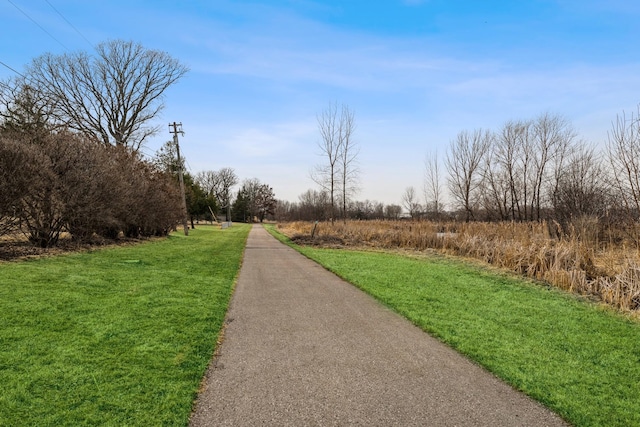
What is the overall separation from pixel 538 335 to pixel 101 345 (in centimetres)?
555

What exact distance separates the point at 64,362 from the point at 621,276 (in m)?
9.47

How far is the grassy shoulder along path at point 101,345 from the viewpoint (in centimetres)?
276

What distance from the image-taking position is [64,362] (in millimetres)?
3500

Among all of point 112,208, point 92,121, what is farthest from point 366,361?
point 92,121

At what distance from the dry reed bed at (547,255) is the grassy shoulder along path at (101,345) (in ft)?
24.5

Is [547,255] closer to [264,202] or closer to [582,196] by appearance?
[582,196]

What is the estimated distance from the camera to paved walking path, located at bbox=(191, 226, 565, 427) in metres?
2.85

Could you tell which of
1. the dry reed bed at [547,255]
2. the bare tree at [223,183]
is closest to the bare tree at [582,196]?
the dry reed bed at [547,255]

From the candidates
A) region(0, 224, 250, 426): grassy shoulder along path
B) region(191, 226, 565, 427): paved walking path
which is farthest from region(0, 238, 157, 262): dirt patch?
region(191, 226, 565, 427): paved walking path

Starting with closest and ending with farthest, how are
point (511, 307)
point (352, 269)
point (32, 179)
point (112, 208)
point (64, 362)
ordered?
point (64, 362), point (511, 307), point (32, 179), point (352, 269), point (112, 208)

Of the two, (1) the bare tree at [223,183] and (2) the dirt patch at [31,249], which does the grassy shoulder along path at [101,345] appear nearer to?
(2) the dirt patch at [31,249]

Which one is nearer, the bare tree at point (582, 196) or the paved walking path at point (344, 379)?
the paved walking path at point (344, 379)

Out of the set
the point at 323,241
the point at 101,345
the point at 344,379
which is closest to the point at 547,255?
the point at 344,379

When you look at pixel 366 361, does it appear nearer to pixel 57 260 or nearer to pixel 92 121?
pixel 57 260
